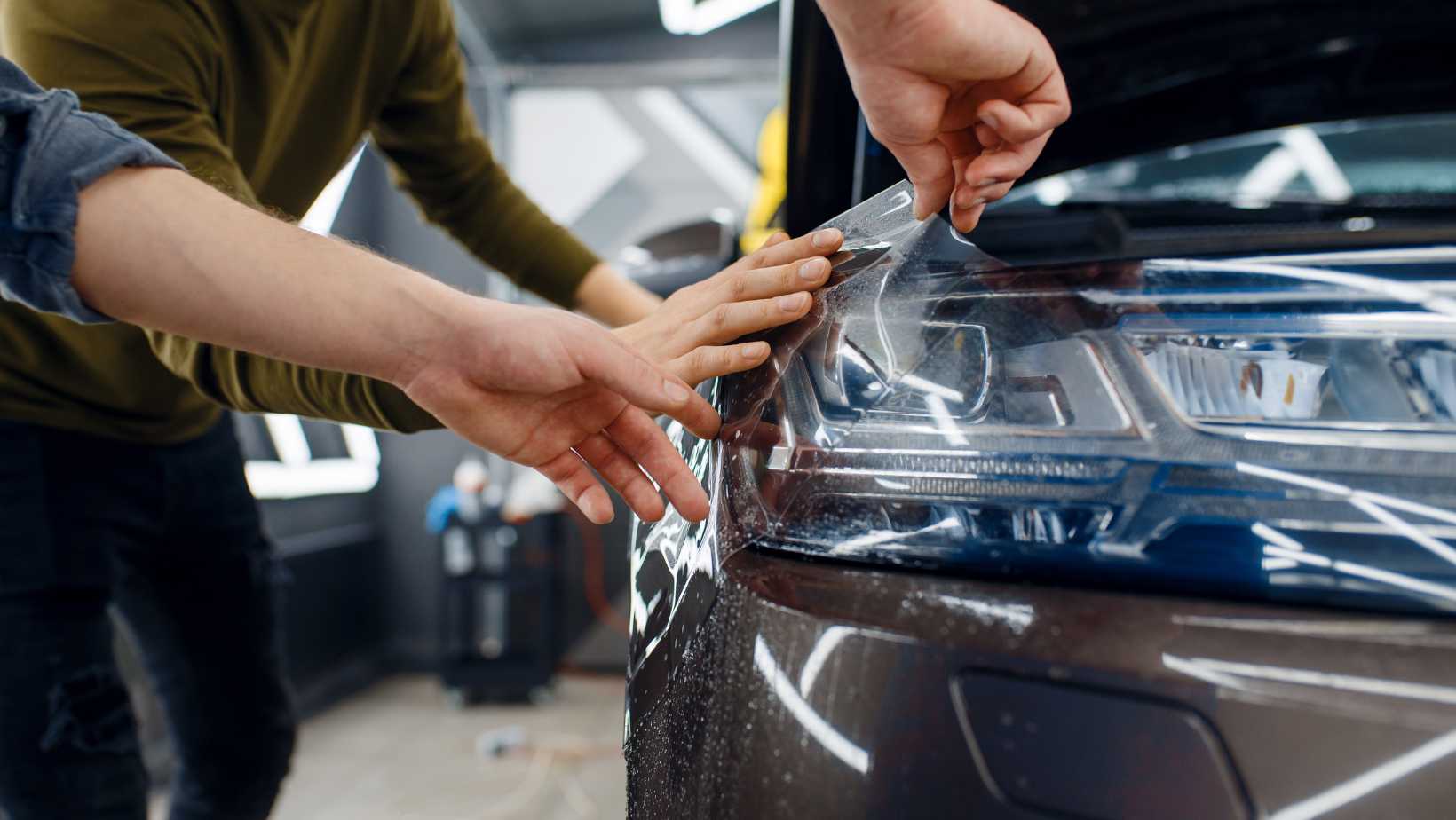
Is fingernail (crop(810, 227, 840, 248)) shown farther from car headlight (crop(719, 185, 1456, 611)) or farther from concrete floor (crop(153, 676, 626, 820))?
concrete floor (crop(153, 676, 626, 820))

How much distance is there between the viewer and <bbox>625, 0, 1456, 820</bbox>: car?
1.46 feet

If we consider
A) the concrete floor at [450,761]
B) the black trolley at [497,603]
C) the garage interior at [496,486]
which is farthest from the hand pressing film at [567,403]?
the black trolley at [497,603]

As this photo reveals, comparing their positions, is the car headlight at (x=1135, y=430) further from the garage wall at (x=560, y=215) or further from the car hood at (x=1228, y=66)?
the garage wall at (x=560, y=215)

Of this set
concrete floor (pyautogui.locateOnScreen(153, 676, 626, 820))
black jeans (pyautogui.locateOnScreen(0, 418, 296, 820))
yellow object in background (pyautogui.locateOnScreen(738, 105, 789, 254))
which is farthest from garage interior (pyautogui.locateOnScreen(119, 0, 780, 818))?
black jeans (pyautogui.locateOnScreen(0, 418, 296, 820))

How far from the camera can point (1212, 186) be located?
157cm

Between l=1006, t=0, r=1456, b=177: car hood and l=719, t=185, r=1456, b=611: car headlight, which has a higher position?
l=1006, t=0, r=1456, b=177: car hood

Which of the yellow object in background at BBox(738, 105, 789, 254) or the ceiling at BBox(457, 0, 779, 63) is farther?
the ceiling at BBox(457, 0, 779, 63)

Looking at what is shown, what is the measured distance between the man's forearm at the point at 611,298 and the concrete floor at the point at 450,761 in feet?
3.89

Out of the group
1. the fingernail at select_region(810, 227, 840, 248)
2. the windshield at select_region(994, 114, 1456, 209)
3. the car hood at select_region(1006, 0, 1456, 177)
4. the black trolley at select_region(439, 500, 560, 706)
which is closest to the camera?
the fingernail at select_region(810, 227, 840, 248)

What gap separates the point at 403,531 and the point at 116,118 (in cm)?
360

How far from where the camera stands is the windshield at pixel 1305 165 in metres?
1.46

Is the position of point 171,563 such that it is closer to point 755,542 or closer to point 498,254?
point 498,254

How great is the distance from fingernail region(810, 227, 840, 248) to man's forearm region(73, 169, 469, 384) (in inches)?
10.9

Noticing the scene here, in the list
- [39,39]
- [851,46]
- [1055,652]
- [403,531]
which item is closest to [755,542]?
[1055,652]
